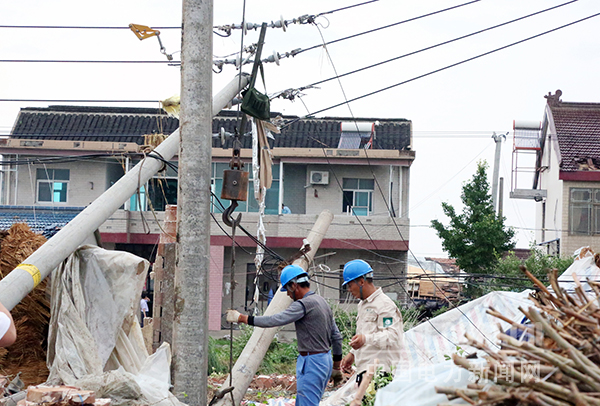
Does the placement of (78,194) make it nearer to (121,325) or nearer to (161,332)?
(161,332)

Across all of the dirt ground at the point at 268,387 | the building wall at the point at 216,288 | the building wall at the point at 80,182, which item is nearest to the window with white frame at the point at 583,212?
the building wall at the point at 216,288

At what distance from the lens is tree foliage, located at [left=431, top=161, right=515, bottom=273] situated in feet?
75.0

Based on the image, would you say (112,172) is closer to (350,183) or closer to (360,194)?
(350,183)

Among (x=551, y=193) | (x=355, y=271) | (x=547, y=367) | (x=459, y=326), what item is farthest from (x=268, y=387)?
(x=551, y=193)

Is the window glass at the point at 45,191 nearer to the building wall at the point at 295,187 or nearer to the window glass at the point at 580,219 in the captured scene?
the building wall at the point at 295,187

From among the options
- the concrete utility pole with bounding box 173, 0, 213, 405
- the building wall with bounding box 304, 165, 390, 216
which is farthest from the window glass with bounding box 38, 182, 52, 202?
the concrete utility pole with bounding box 173, 0, 213, 405

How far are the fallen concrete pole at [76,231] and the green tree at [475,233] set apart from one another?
638 inches

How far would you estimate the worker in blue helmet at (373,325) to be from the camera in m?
6.24

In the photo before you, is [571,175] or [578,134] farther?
[578,134]

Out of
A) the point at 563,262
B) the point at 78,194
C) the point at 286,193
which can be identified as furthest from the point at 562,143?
the point at 78,194

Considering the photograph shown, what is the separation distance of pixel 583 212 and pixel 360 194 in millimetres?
8260

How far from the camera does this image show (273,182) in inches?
1031

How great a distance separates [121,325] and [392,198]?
1912 centimetres

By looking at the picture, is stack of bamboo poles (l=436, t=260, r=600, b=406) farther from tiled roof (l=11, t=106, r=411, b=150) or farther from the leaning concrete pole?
tiled roof (l=11, t=106, r=411, b=150)
